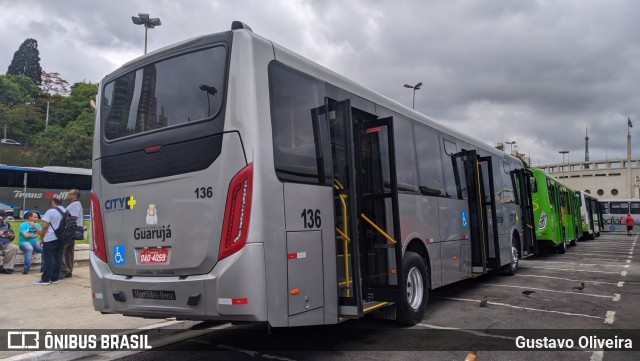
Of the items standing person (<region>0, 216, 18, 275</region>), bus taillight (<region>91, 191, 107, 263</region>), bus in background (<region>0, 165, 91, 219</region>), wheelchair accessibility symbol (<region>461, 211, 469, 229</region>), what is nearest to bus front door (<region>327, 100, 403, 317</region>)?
bus taillight (<region>91, 191, 107, 263</region>)

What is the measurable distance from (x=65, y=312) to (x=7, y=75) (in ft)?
314

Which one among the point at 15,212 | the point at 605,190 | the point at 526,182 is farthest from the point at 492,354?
the point at 605,190

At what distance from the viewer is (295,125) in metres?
4.90

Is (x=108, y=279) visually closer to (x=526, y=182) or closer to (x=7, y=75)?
(x=526, y=182)

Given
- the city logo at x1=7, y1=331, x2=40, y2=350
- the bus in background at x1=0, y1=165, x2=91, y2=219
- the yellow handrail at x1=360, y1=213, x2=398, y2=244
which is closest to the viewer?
the city logo at x1=7, y1=331, x2=40, y2=350

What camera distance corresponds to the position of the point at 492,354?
534 centimetres

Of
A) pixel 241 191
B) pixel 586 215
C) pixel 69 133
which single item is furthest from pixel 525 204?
pixel 69 133

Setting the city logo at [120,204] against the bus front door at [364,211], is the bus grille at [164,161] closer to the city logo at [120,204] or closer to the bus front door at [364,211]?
the city logo at [120,204]

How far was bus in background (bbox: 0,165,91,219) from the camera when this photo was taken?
2730cm

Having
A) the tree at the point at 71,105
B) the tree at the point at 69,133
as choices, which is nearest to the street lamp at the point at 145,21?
the tree at the point at 69,133

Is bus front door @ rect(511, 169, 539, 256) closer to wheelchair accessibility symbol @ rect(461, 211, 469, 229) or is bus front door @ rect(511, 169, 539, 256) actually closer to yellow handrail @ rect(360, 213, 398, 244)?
wheelchair accessibility symbol @ rect(461, 211, 469, 229)

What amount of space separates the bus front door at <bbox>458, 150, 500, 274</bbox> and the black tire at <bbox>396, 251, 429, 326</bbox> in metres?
2.57

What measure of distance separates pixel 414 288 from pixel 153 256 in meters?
3.82

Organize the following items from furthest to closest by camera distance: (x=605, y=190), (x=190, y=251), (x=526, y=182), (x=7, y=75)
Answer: (x=605, y=190)
(x=7, y=75)
(x=526, y=182)
(x=190, y=251)
